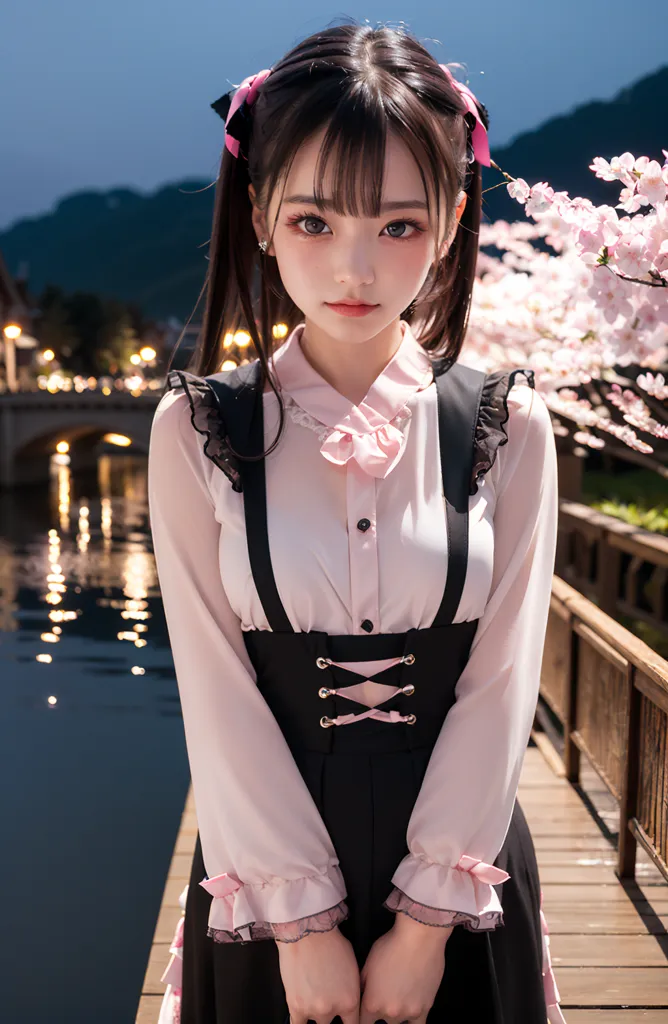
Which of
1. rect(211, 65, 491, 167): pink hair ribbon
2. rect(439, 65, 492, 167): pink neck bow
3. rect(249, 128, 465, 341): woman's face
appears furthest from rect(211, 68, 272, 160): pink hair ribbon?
rect(439, 65, 492, 167): pink neck bow

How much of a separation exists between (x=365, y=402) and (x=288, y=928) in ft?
2.33

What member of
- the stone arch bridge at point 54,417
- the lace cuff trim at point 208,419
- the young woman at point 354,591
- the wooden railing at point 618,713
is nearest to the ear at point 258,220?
the young woman at point 354,591

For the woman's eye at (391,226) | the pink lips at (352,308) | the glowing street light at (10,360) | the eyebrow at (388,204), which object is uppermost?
the glowing street light at (10,360)

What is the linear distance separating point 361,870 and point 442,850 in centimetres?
13

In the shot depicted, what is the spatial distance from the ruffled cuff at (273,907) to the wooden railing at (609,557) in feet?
8.91

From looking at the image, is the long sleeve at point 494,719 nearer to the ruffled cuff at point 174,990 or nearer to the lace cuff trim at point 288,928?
the lace cuff trim at point 288,928

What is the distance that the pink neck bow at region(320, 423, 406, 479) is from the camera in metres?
1.27

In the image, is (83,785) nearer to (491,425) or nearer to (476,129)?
(491,425)

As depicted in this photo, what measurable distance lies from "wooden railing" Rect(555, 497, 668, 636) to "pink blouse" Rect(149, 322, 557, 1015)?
2516 mm

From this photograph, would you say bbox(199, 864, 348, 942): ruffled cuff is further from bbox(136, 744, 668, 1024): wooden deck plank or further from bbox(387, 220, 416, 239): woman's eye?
bbox(136, 744, 668, 1024): wooden deck plank

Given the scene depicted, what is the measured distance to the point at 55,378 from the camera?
46.5 metres

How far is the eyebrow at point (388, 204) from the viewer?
1188 millimetres

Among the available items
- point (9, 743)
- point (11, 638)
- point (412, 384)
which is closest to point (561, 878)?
point (412, 384)

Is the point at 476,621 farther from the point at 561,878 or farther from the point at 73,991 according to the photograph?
the point at 73,991
